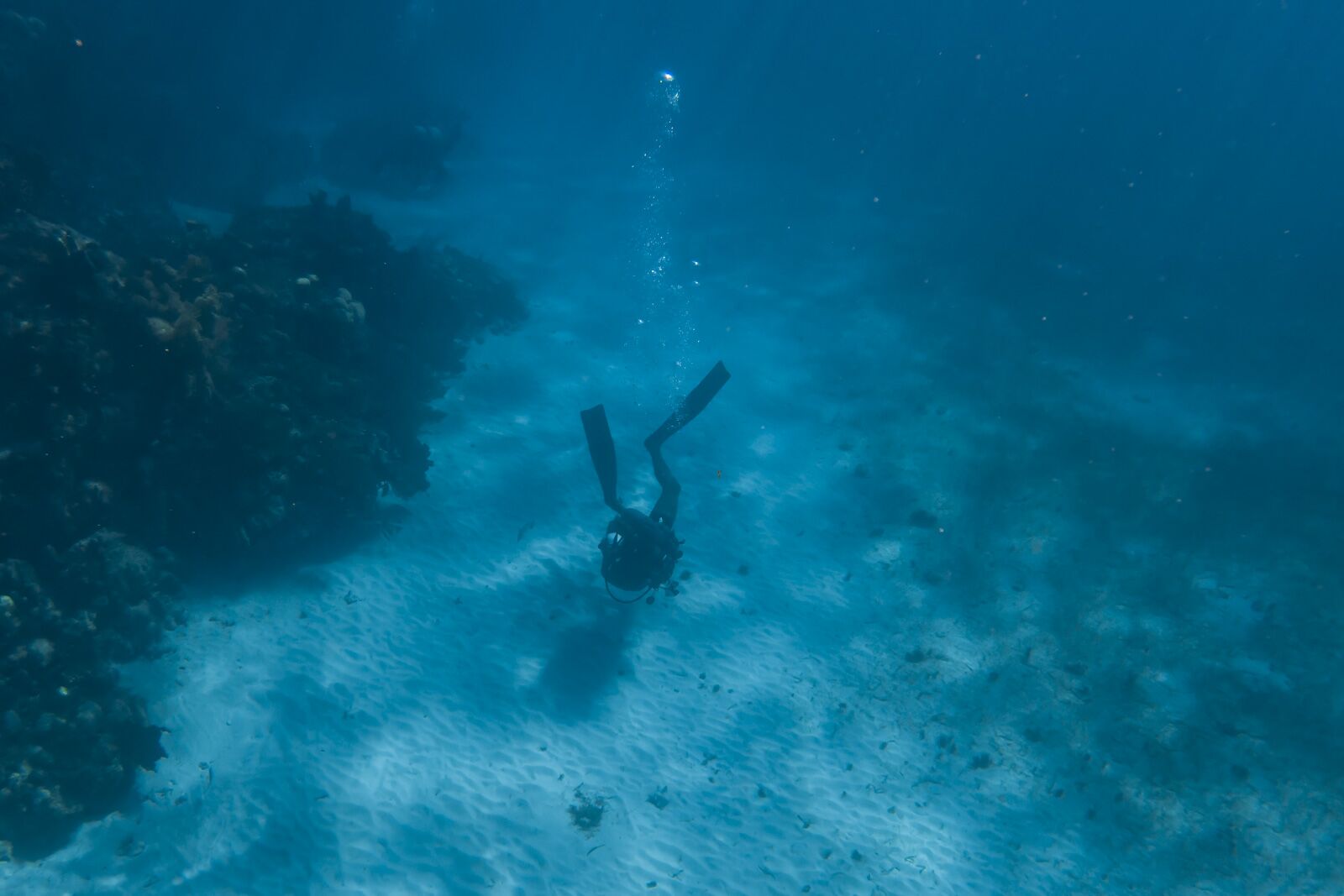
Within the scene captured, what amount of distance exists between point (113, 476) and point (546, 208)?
70.4 ft

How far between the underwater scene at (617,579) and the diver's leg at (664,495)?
0.06m

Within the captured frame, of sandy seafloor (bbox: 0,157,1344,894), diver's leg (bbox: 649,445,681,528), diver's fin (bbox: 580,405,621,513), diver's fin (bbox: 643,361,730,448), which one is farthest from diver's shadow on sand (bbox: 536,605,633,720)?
diver's fin (bbox: 643,361,730,448)

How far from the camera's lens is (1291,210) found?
3253cm

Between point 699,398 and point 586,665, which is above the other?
point 699,398

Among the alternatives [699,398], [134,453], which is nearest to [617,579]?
[699,398]

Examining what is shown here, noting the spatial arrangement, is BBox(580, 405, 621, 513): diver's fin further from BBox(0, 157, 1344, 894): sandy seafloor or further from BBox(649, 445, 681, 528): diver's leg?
BBox(0, 157, 1344, 894): sandy seafloor

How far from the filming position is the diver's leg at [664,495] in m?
9.41

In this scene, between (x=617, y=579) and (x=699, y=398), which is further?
(x=699, y=398)

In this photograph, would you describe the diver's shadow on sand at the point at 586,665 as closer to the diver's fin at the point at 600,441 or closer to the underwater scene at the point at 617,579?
the underwater scene at the point at 617,579

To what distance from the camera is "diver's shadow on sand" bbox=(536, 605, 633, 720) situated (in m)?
8.00

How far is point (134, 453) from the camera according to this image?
7918mm

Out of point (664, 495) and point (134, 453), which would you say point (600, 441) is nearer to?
point (664, 495)

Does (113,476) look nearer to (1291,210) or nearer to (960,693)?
(960,693)

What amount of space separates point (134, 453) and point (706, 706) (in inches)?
312
